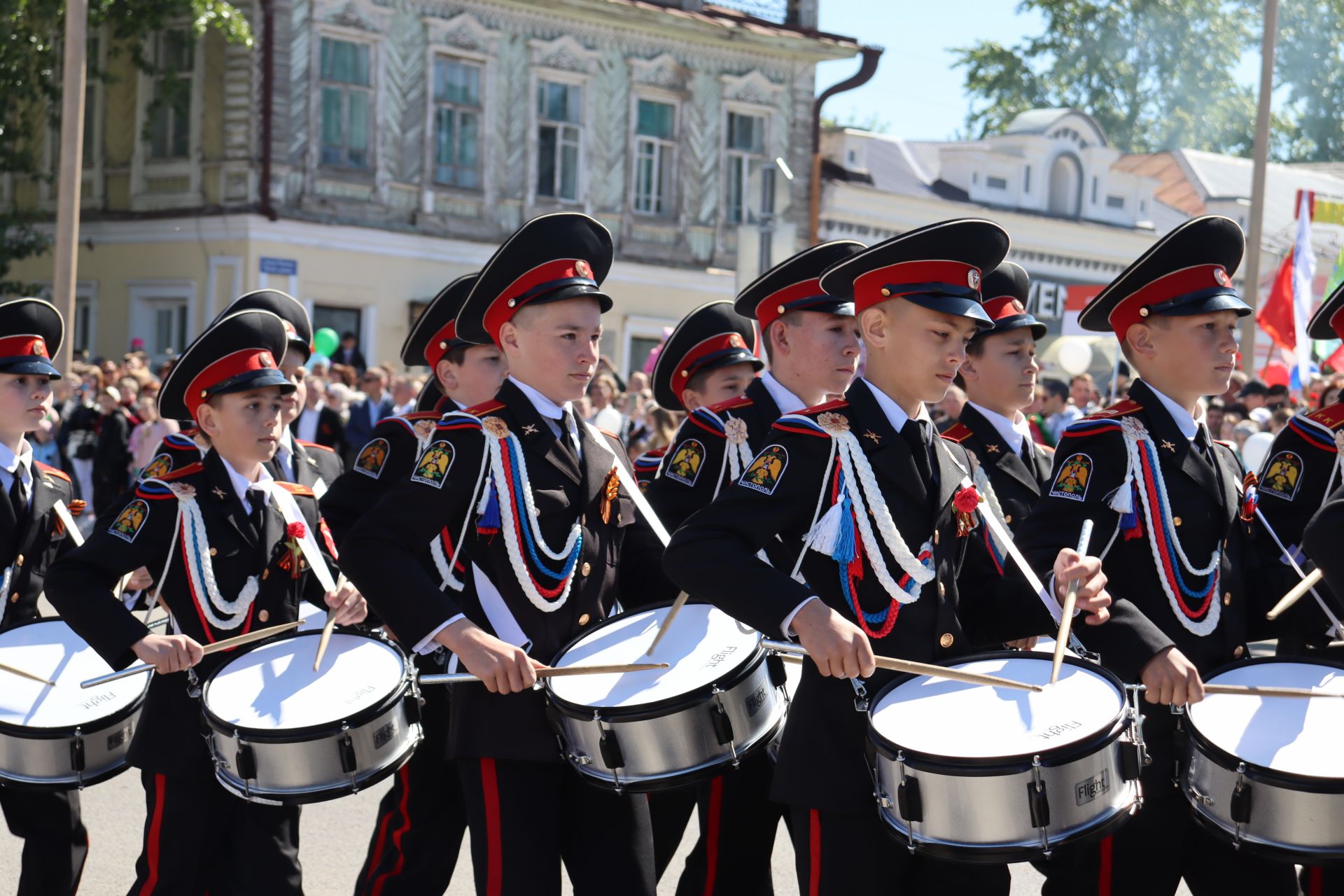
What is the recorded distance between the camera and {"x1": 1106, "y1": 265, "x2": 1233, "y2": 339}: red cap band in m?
4.68

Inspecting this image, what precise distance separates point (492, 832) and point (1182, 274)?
222 centimetres

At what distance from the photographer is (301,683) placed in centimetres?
467

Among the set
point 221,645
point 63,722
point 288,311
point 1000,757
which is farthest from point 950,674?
point 288,311

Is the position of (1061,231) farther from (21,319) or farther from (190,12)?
(21,319)

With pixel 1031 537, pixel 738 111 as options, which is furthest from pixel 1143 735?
pixel 738 111

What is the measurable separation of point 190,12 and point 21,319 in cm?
1752

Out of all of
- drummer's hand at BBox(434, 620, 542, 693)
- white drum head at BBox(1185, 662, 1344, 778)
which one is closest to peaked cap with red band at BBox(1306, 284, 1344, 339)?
white drum head at BBox(1185, 662, 1344, 778)

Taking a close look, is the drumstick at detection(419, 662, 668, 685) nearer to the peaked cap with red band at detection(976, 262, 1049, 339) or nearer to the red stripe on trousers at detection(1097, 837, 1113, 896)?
the red stripe on trousers at detection(1097, 837, 1113, 896)

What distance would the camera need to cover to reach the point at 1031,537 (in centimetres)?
451

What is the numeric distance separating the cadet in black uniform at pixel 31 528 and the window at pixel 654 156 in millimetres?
21086

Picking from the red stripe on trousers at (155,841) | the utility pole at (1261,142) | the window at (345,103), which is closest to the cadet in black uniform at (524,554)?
the red stripe on trousers at (155,841)

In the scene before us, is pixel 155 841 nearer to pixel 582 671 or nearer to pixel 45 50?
pixel 582 671

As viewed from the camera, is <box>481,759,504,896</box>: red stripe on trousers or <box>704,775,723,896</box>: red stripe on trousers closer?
<box>481,759,504,896</box>: red stripe on trousers

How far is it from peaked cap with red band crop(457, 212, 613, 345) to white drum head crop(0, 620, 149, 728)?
1.54 m
